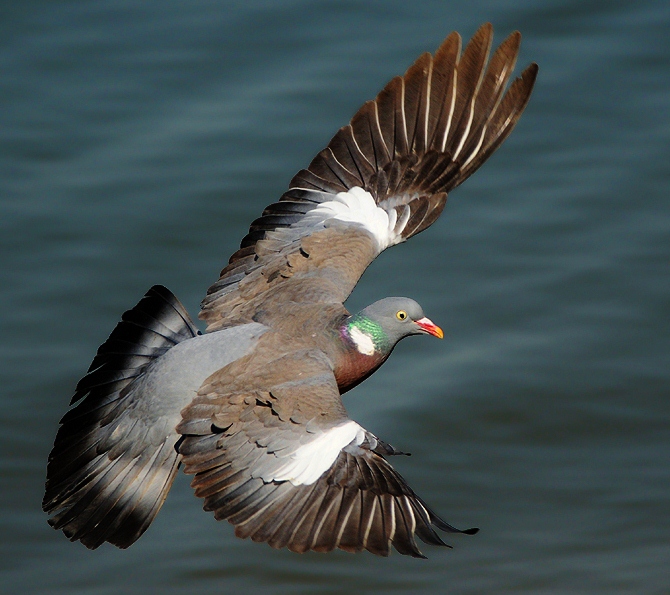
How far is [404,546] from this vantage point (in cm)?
580

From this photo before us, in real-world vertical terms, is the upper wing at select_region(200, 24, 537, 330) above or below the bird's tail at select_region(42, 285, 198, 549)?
above

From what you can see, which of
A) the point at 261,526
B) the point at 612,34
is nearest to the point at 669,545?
the point at 261,526

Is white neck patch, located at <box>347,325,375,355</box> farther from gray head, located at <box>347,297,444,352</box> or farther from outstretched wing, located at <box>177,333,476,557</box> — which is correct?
outstretched wing, located at <box>177,333,476,557</box>

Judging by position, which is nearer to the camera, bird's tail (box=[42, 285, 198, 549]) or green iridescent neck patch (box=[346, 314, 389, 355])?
bird's tail (box=[42, 285, 198, 549])

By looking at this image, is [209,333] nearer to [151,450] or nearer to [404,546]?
[151,450]

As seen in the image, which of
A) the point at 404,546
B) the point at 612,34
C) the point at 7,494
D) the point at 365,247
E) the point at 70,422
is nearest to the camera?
the point at 404,546

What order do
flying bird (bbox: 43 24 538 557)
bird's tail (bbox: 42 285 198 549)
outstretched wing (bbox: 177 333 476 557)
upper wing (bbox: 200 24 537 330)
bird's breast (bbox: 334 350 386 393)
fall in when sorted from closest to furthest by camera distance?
outstretched wing (bbox: 177 333 476 557) < flying bird (bbox: 43 24 538 557) < bird's tail (bbox: 42 285 198 549) < bird's breast (bbox: 334 350 386 393) < upper wing (bbox: 200 24 537 330)

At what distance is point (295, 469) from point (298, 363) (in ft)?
2.55

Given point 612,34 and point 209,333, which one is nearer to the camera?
point 209,333

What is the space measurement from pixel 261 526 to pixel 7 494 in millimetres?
2976

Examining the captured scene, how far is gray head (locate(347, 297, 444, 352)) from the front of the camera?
7.20 metres

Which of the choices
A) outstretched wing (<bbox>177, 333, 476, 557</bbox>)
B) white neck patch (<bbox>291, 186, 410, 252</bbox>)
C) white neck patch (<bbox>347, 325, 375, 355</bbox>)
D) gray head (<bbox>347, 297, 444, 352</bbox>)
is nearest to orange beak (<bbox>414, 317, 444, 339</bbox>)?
gray head (<bbox>347, 297, 444, 352</bbox>)

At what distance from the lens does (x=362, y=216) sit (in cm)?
799

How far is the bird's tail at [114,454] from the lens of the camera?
6773 millimetres
